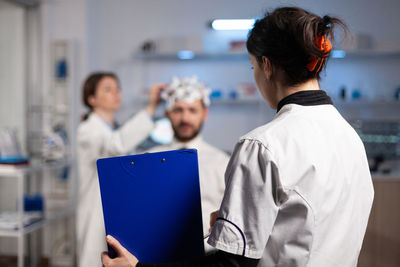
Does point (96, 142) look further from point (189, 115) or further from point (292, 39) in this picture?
point (292, 39)

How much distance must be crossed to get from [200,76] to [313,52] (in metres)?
3.46

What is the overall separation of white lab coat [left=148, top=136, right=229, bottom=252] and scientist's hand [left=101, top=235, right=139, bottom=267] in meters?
0.85

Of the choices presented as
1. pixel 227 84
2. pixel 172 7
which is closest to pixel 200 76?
pixel 227 84

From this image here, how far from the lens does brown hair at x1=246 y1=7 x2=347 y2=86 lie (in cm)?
86

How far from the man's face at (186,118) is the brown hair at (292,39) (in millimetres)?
1378

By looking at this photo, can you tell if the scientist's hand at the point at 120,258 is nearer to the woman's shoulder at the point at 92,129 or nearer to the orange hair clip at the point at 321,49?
the orange hair clip at the point at 321,49

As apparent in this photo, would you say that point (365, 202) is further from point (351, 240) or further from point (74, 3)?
point (74, 3)

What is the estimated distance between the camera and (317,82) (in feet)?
3.10

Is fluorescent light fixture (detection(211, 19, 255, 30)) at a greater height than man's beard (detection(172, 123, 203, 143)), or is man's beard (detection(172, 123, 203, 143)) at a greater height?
fluorescent light fixture (detection(211, 19, 255, 30))

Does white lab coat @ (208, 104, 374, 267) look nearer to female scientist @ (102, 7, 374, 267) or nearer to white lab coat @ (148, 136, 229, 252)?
female scientist @ (102, 7, 374, 267)

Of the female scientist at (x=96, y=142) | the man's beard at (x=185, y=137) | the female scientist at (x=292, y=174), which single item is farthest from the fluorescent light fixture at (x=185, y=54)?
the female scientist at (x=292, y=174)

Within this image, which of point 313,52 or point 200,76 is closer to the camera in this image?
point 313,52

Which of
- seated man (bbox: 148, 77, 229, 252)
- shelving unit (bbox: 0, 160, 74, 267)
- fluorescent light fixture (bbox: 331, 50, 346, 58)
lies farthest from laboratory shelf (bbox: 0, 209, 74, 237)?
fluorescent light fixture (bbox: 331, 50, 346, 58)

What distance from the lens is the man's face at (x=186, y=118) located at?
2.30 m
